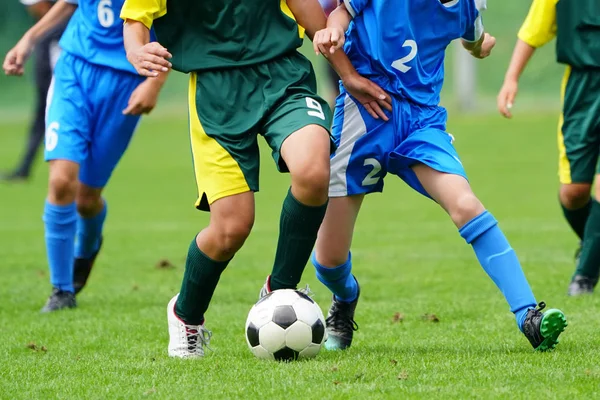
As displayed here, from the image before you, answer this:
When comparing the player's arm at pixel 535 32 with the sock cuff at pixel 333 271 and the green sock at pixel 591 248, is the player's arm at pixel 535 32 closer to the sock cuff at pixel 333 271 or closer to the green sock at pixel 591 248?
the green sock at pixel 591 248

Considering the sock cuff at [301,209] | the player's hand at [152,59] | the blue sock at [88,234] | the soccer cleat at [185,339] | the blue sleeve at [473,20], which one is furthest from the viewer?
the blue sock at [88,234]

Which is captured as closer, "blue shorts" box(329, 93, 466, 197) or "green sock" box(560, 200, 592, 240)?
"blue shorts" box(329, 93, 466, 197)

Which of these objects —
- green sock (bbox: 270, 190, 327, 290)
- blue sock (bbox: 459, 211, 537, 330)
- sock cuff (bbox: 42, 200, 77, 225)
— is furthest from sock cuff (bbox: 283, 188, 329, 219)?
sock cuff (bbox: 42, 200, 77, 225)

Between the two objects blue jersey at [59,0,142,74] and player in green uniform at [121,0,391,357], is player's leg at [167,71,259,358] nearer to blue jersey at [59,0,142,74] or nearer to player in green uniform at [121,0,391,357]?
player in green uniform at [121,0,391,357]

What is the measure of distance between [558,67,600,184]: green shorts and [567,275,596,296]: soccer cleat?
636 mm

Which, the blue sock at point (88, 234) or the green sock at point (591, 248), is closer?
the green sock at point (591, 248)

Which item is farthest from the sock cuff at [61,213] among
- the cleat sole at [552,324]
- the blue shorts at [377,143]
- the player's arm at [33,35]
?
the cleat sole at [552,324]

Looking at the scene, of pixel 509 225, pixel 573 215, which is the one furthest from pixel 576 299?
pixel 509 225

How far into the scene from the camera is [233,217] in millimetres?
4742

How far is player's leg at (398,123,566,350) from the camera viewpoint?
4.74 metres

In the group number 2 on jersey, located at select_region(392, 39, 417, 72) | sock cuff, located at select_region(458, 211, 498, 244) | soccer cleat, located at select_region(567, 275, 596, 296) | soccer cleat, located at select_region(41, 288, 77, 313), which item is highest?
number 2 on jersey, located at select_region(392, 39, 417, 72)

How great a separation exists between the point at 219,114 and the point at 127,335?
1.56 metres

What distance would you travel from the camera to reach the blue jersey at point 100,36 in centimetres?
668

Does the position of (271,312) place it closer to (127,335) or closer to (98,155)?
(127,335)
